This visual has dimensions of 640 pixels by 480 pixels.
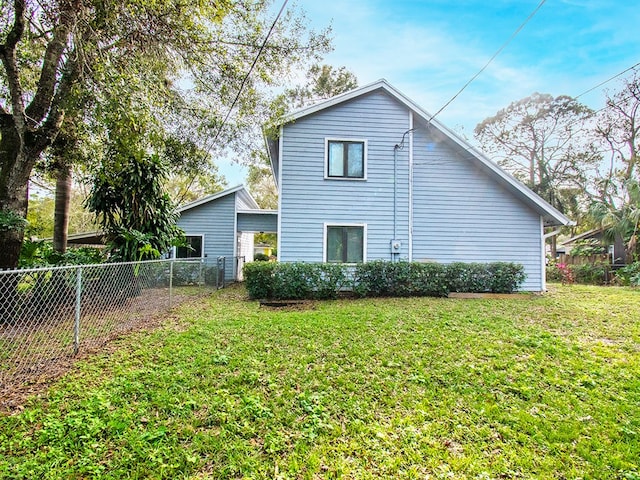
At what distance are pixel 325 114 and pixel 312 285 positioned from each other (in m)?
5.17

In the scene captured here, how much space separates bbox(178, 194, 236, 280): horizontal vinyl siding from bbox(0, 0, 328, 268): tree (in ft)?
20.8

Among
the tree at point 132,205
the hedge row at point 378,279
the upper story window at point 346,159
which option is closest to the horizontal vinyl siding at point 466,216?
the hedge row at point 378,279

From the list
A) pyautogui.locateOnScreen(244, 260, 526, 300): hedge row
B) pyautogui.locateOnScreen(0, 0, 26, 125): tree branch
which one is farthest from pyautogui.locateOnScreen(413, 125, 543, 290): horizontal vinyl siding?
pyautogui.locateOnScreen(0, 0, 26, 125): tree branch

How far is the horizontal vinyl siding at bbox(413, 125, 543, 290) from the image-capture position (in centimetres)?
996

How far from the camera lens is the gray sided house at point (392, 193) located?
9.45m

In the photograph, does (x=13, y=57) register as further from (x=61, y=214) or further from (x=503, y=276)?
(x=503, y=276)

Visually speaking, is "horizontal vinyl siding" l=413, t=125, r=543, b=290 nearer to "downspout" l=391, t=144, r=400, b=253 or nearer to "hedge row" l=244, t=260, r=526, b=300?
"downspout" l=391, t=144, r=400, b=253

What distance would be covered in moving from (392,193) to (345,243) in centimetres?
214

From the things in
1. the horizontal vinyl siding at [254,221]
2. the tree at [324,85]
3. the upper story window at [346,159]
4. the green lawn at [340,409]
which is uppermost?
the tree at [324,85]

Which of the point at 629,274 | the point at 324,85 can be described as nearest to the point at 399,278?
the point at 629,274

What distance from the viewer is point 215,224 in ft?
45.6

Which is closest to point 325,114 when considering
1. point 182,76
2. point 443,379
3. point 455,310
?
point 182,76

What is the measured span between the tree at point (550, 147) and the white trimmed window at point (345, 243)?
61.4 feet

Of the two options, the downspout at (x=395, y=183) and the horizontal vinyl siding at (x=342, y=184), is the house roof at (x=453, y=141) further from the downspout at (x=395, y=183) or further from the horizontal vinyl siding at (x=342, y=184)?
the downspout at (x=395, y=183)
